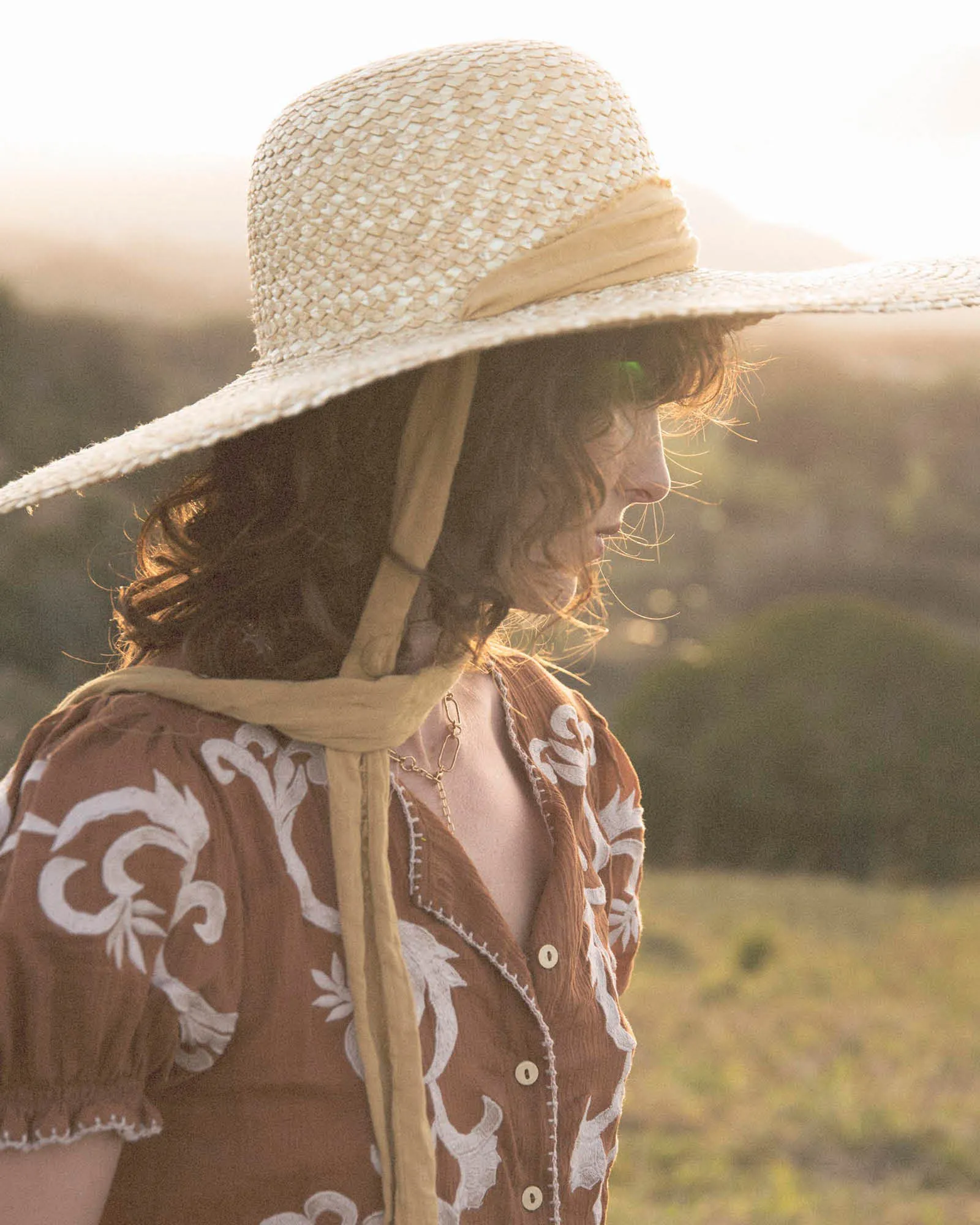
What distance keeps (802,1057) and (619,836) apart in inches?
84.1

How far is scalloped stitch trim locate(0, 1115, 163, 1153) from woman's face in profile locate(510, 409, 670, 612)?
0.53m

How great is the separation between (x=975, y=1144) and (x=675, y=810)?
1911 millimetres

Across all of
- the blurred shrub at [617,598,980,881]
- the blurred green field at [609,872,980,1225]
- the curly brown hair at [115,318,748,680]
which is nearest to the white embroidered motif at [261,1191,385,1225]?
the curly brown hair at [115,318,748,680]

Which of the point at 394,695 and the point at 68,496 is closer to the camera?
the point at 394,695

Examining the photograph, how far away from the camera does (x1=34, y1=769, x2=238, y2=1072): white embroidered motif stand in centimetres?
90

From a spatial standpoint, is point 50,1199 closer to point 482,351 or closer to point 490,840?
point 490,840

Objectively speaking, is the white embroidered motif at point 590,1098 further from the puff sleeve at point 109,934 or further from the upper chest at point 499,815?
the puff sleeve at point 109,934

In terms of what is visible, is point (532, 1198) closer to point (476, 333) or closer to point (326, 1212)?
point (326, 1212)

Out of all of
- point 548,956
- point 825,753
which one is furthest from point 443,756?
point 825,753

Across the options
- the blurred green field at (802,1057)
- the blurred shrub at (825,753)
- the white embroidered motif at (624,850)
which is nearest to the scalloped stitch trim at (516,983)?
the white embroidered motif at (624,850)

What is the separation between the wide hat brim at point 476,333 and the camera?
3.25 feet

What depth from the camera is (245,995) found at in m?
0.97

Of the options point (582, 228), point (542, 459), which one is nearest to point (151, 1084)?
point (542, 459)

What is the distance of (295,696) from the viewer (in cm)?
105
